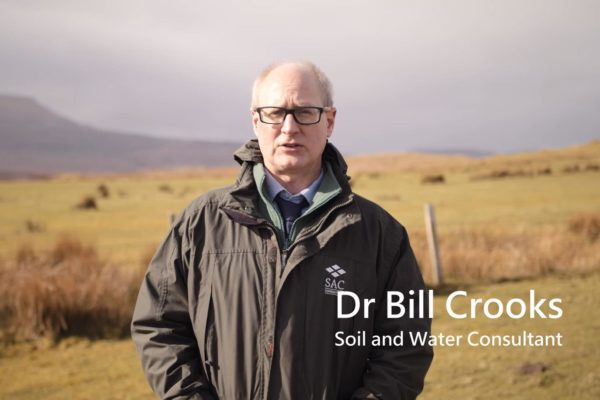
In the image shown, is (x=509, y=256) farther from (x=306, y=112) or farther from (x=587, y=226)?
(x=306, y=112)

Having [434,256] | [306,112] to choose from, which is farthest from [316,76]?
[434,256]

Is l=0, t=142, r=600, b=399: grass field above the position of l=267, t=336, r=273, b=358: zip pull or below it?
below

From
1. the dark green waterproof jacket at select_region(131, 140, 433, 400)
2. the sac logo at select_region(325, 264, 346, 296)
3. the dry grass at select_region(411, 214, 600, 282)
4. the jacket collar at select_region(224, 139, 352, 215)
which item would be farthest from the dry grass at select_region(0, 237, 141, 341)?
the sac logo at select_region(325, 264, 346, 296)

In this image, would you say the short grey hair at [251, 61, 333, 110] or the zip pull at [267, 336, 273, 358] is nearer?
the zip pull at [267, 336, 273, 358]

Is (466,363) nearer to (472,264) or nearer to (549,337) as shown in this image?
(549,337)

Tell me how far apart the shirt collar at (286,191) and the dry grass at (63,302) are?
505cm

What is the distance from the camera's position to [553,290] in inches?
287

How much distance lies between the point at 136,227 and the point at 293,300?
642 inches

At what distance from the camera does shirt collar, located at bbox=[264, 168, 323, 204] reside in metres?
2.09

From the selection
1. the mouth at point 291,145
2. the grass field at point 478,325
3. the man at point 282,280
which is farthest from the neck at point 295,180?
the grass field at point 478,325

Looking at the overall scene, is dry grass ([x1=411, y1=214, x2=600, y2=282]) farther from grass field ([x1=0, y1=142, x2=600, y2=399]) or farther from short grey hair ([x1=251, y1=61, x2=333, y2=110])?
short grey hair ([x1=251, y1=61, x2=333, y2=110])

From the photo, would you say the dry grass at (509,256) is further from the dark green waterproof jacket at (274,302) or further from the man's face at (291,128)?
the man's face at (291,128)

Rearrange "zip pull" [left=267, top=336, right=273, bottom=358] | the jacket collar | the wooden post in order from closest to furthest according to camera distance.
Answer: "zip pull" [left=267, top=336, right=273, bottom=358], the jacket collar, the wooden post

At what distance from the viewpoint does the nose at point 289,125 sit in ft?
6.55
